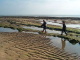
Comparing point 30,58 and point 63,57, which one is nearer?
point 30,58

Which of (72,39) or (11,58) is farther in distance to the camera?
(72,39)

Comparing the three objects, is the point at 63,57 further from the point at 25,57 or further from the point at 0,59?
the point at 0,59

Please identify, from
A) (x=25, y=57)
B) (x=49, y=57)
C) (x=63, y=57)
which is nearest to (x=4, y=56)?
(x=25, y=57)

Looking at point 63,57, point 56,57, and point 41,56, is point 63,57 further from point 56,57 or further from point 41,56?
point 41,56

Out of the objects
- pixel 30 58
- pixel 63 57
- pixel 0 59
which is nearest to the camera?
pixel 0 59

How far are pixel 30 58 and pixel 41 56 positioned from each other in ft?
3.08

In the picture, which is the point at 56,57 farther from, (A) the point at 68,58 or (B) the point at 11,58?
(B) the point at 11,58

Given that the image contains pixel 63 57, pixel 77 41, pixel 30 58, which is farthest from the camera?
pixel 77 41

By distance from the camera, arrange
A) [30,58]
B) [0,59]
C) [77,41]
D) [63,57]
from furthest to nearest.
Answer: [77,41] < [63,57] < [30,58] < [0,59]

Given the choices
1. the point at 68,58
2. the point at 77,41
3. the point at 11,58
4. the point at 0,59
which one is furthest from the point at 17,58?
the point at 77,41

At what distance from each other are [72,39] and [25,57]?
31.4 feet

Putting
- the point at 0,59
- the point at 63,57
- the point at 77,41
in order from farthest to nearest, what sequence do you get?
the point at 77,41
the point at 63,57
the point at 0,59

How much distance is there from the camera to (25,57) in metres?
10.1

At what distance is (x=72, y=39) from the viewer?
18.1 m
